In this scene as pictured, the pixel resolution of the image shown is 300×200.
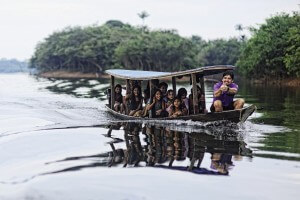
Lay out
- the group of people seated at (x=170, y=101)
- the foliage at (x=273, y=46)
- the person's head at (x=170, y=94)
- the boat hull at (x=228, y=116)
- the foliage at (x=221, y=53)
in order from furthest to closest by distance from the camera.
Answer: the foliage at (x=221, y=53), the foliage at (x=273, y=46), the person's head at (x=170, y=94), the group of people seated at (x=170, y=101), the boat hull at (x=228, y=116)

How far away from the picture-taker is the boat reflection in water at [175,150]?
314 inches

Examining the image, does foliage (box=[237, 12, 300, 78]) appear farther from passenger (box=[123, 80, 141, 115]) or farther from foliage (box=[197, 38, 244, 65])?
foliage (box=[197, 38, 244, 65])

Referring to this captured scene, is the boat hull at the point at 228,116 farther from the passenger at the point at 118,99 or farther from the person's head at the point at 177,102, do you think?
the passenger at the point at 118,99

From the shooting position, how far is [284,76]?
132 ft

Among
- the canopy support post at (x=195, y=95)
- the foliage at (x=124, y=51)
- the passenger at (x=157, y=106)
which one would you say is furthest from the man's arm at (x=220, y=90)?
the foliage at (x=124, y=51)

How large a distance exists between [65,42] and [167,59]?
22468 mm

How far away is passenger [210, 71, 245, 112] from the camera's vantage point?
11117 mm

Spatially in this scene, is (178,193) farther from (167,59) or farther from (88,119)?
(167,59)

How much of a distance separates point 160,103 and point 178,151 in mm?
4458

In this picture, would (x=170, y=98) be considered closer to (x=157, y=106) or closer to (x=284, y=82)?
(x=157, y=106)

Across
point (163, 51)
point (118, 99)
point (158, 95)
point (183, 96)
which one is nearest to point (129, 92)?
point (118, 99)

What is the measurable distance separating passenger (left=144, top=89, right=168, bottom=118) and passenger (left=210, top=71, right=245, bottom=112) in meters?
1.86

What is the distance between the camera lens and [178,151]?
29.8ft

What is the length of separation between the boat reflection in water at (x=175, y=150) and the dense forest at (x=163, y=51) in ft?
82.2
